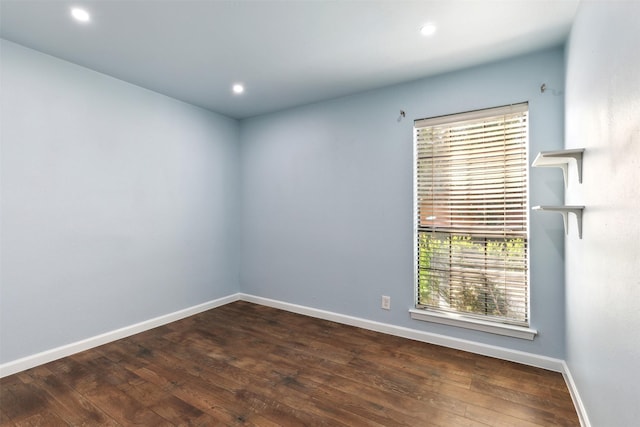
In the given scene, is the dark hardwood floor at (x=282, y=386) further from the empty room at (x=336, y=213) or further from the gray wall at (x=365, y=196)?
the gray wall at (x=365, y=196)

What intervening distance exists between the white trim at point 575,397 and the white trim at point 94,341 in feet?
11.6

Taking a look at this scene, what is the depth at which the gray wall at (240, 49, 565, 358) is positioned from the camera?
7.90 feet

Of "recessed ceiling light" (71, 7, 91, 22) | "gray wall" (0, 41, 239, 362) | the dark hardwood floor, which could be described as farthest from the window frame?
"recessed ceiling light" (71, 7, 91, 22)

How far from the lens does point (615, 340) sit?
122 centimetres

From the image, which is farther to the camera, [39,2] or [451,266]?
[451,266]

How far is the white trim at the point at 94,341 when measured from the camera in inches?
93.3

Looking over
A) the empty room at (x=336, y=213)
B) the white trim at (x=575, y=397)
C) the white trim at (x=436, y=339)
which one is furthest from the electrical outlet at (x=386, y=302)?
the white trim at (x=575, y=397)

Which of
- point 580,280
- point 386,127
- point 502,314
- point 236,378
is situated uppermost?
point 386,127

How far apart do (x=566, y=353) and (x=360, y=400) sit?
1.58 metres

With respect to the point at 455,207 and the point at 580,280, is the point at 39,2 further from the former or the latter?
the point at 580,280

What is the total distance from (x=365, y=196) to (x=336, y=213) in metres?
0.40

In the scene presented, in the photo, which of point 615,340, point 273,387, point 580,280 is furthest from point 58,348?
point 580,280

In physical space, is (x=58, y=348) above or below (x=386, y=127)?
below

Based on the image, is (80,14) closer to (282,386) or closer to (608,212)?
(282,386)
